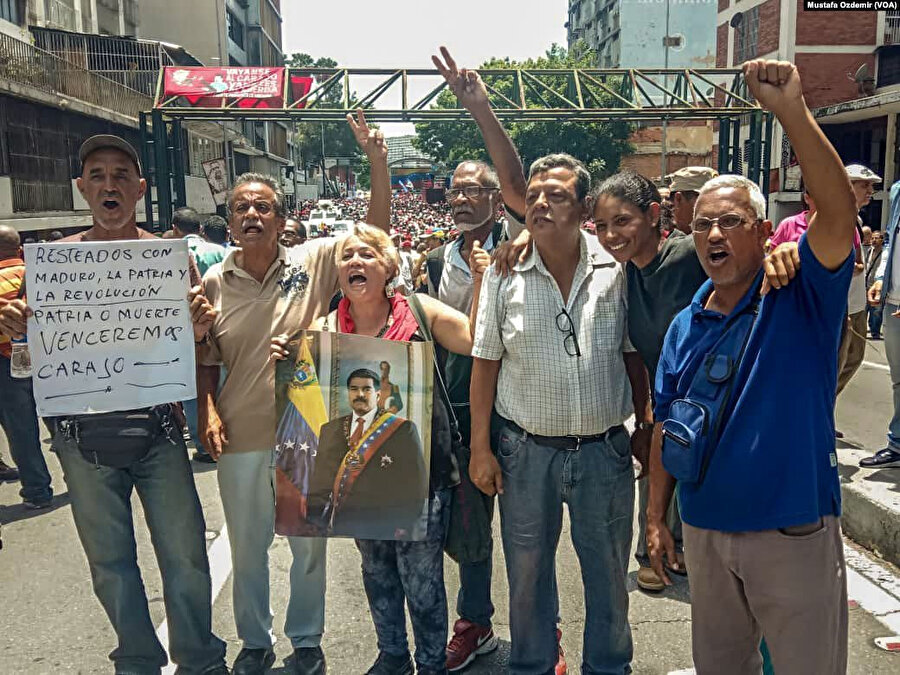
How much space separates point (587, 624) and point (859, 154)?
28.9 meters

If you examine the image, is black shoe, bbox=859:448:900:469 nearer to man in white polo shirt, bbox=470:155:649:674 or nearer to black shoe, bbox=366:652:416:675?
man in white polo shirt, bbox=470:155:649:674

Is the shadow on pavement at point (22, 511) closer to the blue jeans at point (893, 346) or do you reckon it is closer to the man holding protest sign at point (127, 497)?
the man holding protest sign at point (127, 497)

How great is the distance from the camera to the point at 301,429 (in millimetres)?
3191

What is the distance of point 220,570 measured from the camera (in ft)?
15.0

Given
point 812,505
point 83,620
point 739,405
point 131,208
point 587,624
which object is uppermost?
point 131,208

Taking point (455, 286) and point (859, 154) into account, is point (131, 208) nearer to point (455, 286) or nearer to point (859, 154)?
point (455, 286)

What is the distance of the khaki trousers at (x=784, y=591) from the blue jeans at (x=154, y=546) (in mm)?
2038

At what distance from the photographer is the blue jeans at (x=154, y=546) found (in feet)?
10.7

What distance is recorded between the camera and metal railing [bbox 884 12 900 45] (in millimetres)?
30203

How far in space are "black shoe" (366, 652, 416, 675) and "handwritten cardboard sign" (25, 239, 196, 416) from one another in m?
1.31

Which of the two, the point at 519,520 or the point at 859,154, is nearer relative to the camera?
the point at 519,520

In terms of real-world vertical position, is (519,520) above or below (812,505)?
below

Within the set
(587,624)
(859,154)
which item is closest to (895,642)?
(587,624)

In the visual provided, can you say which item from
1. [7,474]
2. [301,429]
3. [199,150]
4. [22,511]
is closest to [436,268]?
[301,429]
